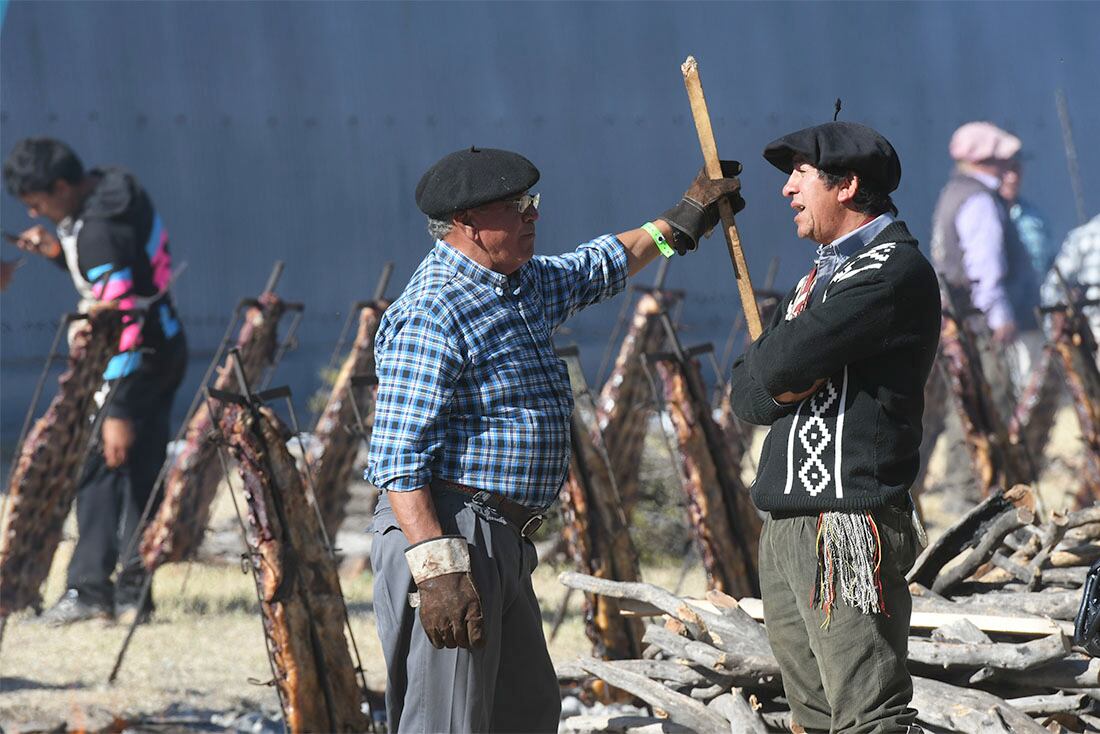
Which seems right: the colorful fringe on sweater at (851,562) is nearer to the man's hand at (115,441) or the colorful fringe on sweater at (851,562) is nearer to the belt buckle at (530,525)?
the belt buckle at (530,525)

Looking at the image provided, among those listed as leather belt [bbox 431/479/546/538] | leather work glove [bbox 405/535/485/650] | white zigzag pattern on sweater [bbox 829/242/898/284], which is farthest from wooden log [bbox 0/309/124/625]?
white zigzag pattern on sweater [bbox 829/242/898/284]

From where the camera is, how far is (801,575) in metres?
3.34

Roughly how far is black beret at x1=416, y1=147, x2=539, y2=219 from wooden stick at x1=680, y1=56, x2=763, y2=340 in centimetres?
47

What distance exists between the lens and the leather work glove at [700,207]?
3.94 meters

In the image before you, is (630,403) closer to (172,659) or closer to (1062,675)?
(172,659)

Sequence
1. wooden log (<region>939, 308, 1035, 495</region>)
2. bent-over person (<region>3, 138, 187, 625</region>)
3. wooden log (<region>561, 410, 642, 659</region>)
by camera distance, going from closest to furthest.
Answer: wooden log (<region>561, 410, 642, 659</region>)
wooden log (<region>939, 308, 1035, 495</region>)
bent-over person (<region>3, 138, 187, 625</region>)

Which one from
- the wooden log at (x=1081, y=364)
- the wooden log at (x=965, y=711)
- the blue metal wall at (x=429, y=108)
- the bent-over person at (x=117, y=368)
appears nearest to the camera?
the wooden log at (x=965, y=711)

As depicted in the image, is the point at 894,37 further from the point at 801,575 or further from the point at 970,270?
the point at 801,575

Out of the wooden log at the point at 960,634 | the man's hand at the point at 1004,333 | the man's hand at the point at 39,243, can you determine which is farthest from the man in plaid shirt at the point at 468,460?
the man's hand at the point at 1004,333

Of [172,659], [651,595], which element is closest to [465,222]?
[651,595]

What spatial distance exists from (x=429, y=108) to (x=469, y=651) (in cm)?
1109

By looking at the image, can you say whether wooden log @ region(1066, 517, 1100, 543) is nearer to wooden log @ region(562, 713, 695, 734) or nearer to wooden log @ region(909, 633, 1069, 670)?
wooden log @ region(909, 633, 1069, 670)

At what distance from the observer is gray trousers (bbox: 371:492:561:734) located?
3502mm

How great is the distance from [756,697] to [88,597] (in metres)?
4.96
